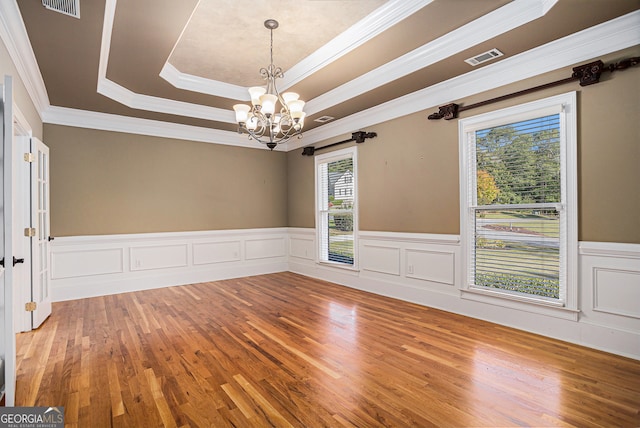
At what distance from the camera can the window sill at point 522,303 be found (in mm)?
3161

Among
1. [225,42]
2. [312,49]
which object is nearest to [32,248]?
[225,42]

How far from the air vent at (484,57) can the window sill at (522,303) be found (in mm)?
2450

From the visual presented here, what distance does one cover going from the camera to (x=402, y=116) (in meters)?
4.68

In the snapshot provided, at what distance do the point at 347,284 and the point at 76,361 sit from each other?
3.75 m

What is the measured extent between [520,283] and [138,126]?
19.1 feet

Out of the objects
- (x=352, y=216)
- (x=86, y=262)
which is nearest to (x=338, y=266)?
(x=352, y=216)

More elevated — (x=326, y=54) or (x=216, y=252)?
(x=326, y=54)

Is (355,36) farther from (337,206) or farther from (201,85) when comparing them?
(337,206)

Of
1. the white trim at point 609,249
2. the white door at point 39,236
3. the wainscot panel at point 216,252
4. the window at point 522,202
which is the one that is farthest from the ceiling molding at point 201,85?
the white trim at point 609,249

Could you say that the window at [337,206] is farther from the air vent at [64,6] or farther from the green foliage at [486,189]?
the air vent at [64,6]

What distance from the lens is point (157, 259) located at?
18.6 ft

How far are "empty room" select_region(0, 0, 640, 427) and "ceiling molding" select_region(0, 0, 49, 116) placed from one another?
0.03m

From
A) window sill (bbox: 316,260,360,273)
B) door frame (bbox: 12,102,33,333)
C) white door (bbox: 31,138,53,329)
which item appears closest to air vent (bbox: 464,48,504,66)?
window sill (bbox: 316,260,360,273)

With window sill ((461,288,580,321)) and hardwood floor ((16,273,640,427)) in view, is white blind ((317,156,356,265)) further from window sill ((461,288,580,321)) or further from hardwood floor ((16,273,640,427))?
window sill ((461,288,580,321))
